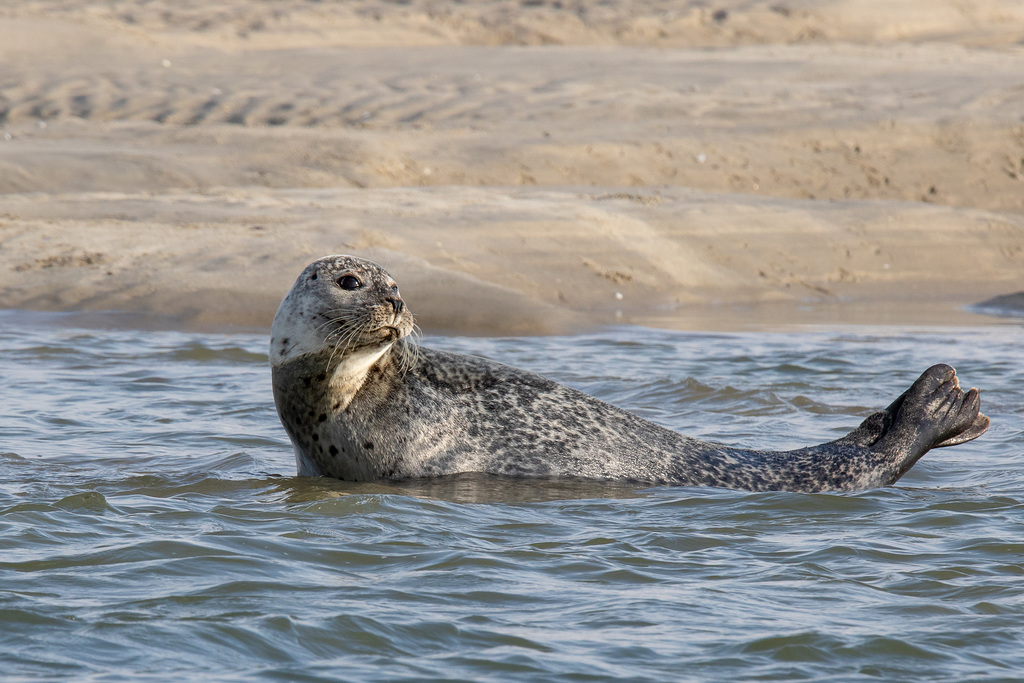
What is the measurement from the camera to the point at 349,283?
17.4 feet

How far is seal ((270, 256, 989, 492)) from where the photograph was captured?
5297mm

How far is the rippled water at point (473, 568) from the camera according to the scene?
3.65 m

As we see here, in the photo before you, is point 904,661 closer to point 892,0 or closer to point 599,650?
point 599,650

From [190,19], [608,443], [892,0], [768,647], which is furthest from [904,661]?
[892,0]

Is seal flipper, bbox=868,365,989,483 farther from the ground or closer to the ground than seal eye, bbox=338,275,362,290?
closer to the ground

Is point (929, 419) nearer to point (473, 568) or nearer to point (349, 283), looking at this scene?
point (473, 568)

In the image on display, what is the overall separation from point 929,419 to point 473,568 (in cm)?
247

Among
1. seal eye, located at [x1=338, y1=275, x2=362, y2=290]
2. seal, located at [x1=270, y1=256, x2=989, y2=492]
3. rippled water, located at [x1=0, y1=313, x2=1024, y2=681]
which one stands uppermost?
seal eye, located at [x1=338, y1=275, x2=362, y2=290]

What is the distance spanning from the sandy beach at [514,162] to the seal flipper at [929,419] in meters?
5.68

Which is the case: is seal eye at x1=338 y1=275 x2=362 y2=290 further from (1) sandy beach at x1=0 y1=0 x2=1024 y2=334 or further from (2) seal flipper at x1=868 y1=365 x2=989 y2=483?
(1) sandy beach at x1=0 y1=0 x2=1024 y2=334

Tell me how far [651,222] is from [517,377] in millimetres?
8936

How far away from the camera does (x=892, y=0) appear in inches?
1134

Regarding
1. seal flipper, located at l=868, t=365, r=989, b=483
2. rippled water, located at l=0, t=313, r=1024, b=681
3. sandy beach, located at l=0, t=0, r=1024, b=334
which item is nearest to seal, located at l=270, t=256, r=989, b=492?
seal flipper, located at l=868, t=365, r=989, b=483

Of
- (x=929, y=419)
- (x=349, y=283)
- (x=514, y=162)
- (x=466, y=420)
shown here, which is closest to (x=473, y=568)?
(x=466, y=420)
